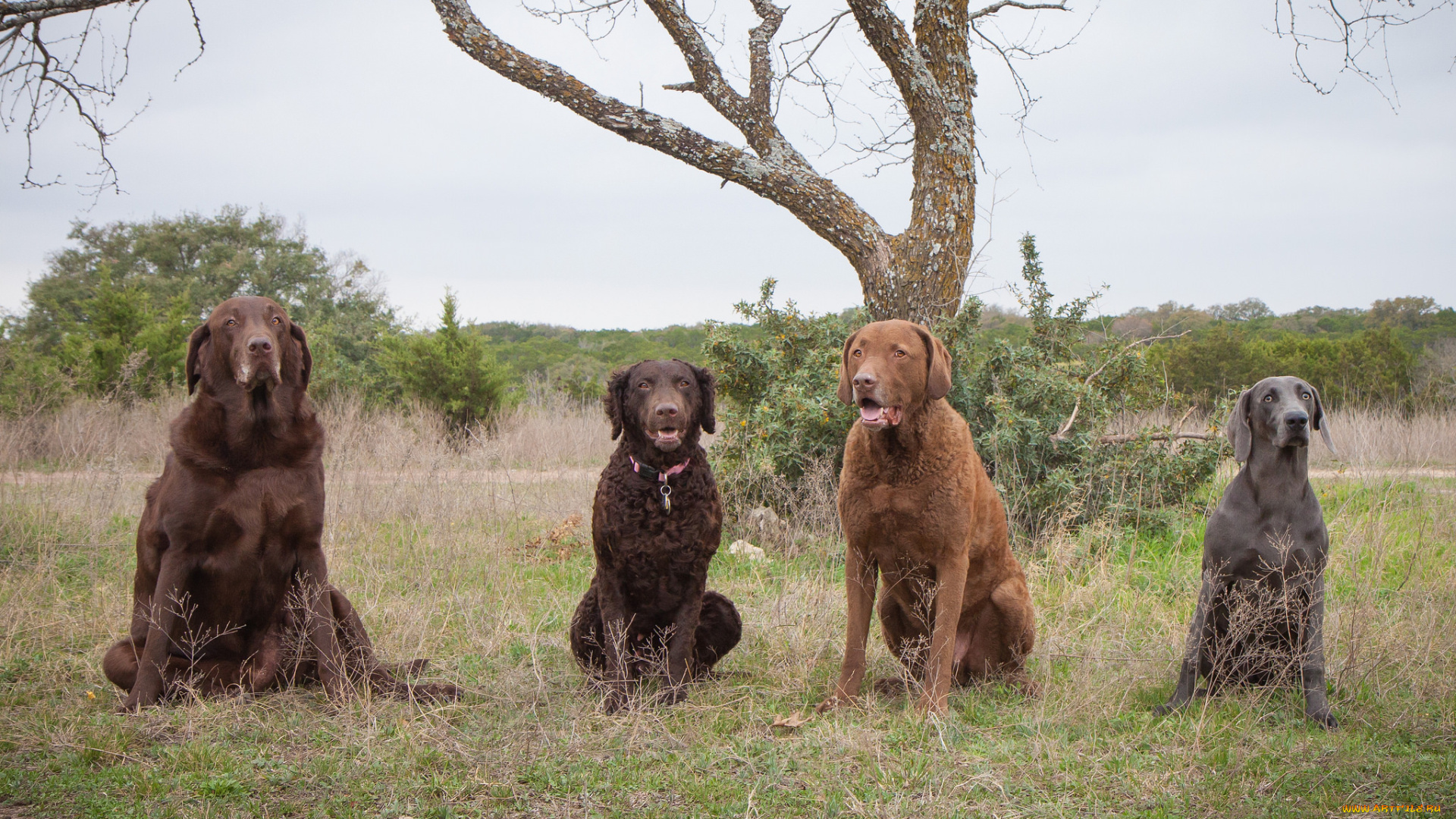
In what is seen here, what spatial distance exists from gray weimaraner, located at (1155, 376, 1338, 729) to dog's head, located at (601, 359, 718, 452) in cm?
223

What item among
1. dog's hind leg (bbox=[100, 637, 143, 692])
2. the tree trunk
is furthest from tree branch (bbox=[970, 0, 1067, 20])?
dog's hind leg (bbox=[100, 637, 143, 692])

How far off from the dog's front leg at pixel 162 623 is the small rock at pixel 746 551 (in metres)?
3.82

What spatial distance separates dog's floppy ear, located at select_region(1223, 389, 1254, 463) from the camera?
370 centimetres

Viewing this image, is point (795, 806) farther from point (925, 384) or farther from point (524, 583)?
point (524, 583)

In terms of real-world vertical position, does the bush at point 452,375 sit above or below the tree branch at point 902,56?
below

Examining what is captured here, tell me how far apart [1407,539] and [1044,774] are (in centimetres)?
556

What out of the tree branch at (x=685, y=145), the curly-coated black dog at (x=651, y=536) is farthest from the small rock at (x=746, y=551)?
the curly-coated black dog at (x=651, y=536)

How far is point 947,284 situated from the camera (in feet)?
22.8

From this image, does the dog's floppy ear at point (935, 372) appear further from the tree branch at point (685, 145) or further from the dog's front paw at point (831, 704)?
the tree branch at point (685, 145)

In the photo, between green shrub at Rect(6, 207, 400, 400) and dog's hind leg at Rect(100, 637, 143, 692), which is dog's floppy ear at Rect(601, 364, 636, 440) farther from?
green shrub at Rect(6, 207, 400, 400)

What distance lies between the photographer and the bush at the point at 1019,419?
21.8 ft

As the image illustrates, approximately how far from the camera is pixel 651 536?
3.88 m

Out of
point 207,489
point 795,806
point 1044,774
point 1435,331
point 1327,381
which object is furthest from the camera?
point 1435,331

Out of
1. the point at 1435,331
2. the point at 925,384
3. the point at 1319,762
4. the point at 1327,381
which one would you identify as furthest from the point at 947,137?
the point at 1435,331
